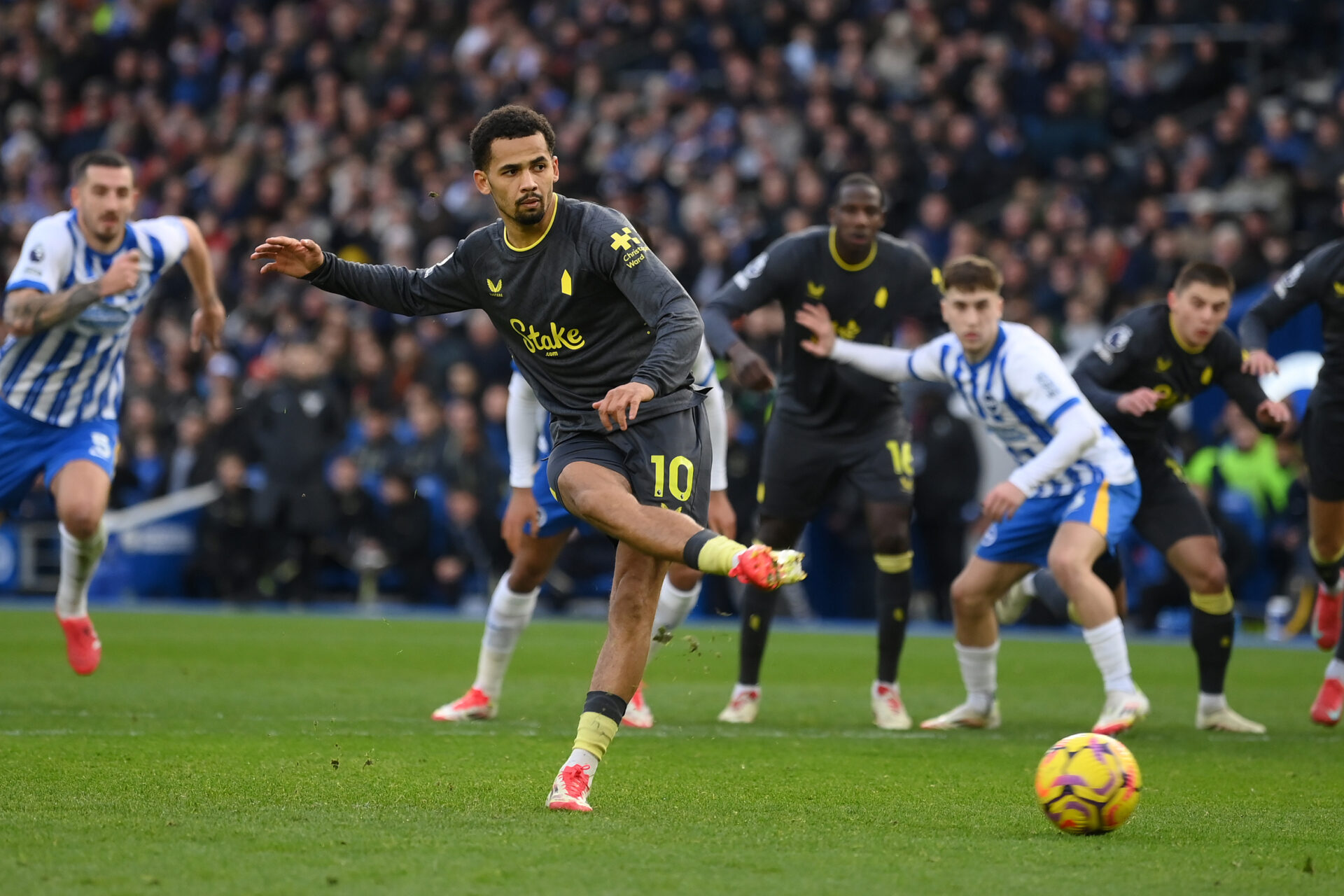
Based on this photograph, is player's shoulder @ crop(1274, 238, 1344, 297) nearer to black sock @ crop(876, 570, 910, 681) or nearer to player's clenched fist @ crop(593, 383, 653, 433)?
black sock @ crop(876, 570, 910, 681)

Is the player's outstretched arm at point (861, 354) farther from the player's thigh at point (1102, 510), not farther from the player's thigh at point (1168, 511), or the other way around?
the player's thigh at point (1168, 511)

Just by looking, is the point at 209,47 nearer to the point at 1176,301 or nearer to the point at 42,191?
the point at 42,191

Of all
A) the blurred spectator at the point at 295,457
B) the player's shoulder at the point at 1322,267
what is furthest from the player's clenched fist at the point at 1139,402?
the blurred spectator at the point at 295,457

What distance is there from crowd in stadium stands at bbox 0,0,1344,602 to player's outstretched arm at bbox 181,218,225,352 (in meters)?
7.92

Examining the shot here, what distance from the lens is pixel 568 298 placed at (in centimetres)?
578

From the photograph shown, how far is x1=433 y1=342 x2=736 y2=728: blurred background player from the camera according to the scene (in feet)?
26.9

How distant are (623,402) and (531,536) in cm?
324

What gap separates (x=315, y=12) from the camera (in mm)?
26312

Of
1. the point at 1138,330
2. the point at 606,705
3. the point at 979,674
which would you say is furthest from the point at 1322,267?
the point at 606,705

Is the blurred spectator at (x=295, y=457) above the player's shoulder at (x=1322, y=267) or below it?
below

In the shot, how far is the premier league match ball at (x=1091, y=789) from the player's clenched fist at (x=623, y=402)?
1.75 m

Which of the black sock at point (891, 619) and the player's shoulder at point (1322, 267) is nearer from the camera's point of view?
the black sock at point (891, 619)

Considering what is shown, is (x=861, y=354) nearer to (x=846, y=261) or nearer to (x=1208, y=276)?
(x=846, y=261)

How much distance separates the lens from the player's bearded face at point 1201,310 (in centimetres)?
851
